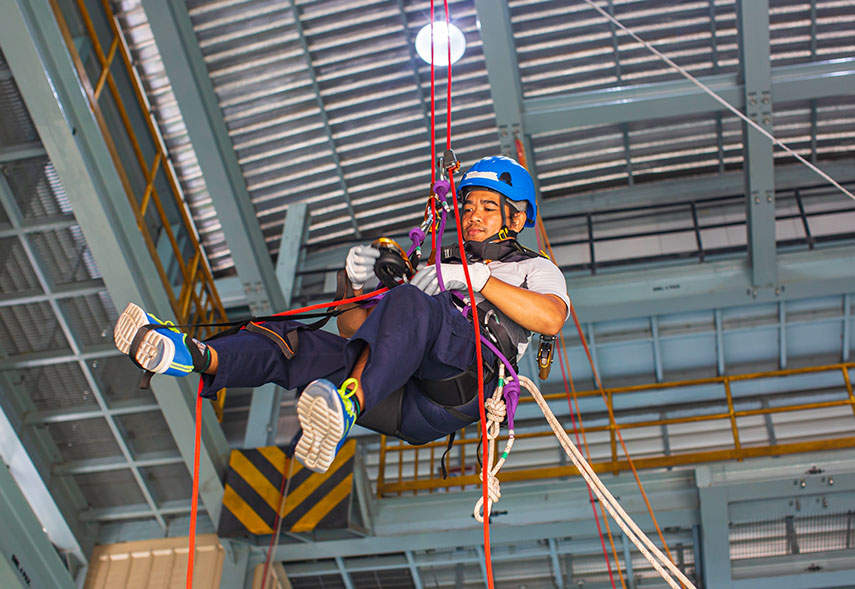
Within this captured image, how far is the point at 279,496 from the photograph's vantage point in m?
6.81

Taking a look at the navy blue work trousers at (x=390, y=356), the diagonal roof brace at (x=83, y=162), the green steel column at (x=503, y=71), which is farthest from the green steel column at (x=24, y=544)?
the green steel column at (x=503, y=71)

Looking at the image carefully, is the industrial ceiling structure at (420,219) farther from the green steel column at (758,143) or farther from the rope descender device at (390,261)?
the rope descender device at (390,261)

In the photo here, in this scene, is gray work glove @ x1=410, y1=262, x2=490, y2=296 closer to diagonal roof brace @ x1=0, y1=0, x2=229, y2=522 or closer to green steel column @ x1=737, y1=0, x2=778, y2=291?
diagonal roof brace @ x1=0, y1=0, x2=229, y2=522

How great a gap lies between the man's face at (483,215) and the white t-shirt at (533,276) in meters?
0.23

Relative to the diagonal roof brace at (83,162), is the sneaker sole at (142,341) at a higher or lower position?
lower

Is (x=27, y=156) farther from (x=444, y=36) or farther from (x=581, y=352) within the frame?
(x=581, y=352)

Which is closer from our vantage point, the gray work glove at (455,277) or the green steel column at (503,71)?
the gray work glove at (455,277)

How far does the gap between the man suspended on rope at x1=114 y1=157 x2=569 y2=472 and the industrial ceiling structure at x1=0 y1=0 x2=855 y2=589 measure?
2853 mm

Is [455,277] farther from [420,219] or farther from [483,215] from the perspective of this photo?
[420,219]

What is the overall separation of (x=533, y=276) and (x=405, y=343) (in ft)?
3.43

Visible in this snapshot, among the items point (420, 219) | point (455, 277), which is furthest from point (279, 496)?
point (420, 219)

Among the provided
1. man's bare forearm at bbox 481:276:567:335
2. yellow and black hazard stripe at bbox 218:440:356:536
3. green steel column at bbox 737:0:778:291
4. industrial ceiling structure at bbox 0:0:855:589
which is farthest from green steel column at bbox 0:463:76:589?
green steel column at bbox 737:0:778:291

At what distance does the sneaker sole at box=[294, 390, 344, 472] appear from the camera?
2615 mm

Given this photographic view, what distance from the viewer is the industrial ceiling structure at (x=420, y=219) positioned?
5.98 meters
